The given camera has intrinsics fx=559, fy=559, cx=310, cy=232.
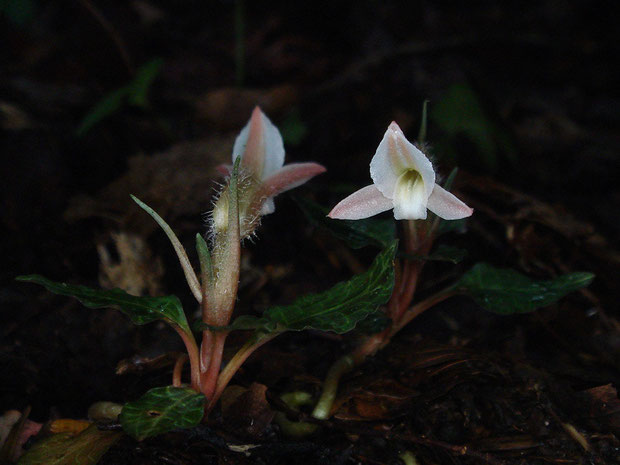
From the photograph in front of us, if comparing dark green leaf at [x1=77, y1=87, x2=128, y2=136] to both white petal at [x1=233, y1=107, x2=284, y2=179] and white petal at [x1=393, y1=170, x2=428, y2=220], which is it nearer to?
white petal at [x1=233, y1=107, x2=284, y2=179]

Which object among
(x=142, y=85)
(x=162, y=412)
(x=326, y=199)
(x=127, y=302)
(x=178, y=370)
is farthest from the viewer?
(x=142, y=85)

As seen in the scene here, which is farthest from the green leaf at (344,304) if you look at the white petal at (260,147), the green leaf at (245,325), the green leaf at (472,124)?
the green leaf at (472,124)

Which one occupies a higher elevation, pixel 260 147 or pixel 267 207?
pixel 260 147

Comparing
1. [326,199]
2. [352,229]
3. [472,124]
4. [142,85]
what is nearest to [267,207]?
[352,229]

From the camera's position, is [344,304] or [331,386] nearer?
[344,304]

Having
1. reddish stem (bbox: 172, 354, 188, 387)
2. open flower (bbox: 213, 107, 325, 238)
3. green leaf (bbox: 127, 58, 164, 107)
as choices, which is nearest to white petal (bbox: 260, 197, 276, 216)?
open flower (bbox: 213, 107, 325, 238)

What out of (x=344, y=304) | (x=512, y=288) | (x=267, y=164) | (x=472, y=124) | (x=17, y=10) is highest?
(x=17, y=10)

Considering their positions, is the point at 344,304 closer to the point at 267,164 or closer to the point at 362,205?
the point at 362,205
